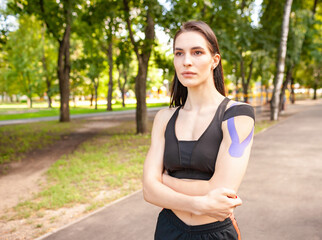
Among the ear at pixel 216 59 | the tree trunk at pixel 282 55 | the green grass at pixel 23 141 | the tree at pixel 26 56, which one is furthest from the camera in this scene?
the tree at pixel 26 56

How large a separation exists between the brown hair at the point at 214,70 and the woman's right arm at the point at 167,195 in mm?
138

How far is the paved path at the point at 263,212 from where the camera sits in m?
4.15

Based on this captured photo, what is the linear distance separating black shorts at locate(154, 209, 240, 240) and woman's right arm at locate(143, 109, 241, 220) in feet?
0.53

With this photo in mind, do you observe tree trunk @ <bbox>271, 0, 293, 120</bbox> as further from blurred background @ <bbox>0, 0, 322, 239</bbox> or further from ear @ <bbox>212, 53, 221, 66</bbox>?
ear @ <bbox>212, 53, 221, 66</bbox>

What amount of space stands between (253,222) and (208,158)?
3.19 metres

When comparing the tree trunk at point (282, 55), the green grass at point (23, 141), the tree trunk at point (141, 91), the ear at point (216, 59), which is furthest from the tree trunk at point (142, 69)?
the ear at point (216, 59)

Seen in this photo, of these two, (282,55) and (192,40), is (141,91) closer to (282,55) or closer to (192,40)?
(282,55)

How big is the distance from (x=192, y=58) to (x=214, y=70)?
270 millimetres

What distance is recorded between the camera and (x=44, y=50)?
37281 mm

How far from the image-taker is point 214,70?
6.47ft

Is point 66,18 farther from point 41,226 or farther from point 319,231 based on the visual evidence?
point 319,231

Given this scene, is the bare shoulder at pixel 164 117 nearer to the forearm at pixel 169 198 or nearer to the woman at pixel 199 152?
the woman at pixel 199 152

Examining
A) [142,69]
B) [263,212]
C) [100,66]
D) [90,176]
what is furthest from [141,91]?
[100,66]

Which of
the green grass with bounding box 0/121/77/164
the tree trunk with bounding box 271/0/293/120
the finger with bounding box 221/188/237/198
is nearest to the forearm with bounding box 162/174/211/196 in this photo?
the finger with bounding box 221/188/237/198
